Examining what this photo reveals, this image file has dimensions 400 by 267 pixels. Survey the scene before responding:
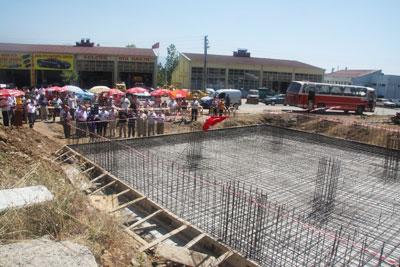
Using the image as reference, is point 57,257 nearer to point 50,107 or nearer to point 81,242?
point 81,242

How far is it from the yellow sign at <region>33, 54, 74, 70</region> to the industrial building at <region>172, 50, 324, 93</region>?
14733 mm

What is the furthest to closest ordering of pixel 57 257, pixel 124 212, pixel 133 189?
pixel 133 189 < pixel 124 212 < pixel 57 257

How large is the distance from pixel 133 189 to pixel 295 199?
12.9ft

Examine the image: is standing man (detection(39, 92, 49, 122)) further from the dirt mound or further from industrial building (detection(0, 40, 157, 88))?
industrial building (detection(0, 40, 157, 88))

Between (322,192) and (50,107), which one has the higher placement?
(50,107)

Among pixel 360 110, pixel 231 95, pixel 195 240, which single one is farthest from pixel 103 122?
pixel 360 110

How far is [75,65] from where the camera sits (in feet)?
134

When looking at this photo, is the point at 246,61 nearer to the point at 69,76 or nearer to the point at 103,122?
the point at 69,76

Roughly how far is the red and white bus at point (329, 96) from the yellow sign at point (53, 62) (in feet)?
77.2

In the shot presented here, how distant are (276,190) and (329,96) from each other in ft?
70.8

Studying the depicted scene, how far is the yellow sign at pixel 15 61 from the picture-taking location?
39062 millimetres

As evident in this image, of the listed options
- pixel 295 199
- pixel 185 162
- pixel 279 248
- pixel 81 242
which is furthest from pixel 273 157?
pixel 81 242

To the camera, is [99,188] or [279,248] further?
[99,188]

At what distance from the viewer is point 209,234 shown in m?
7.00
